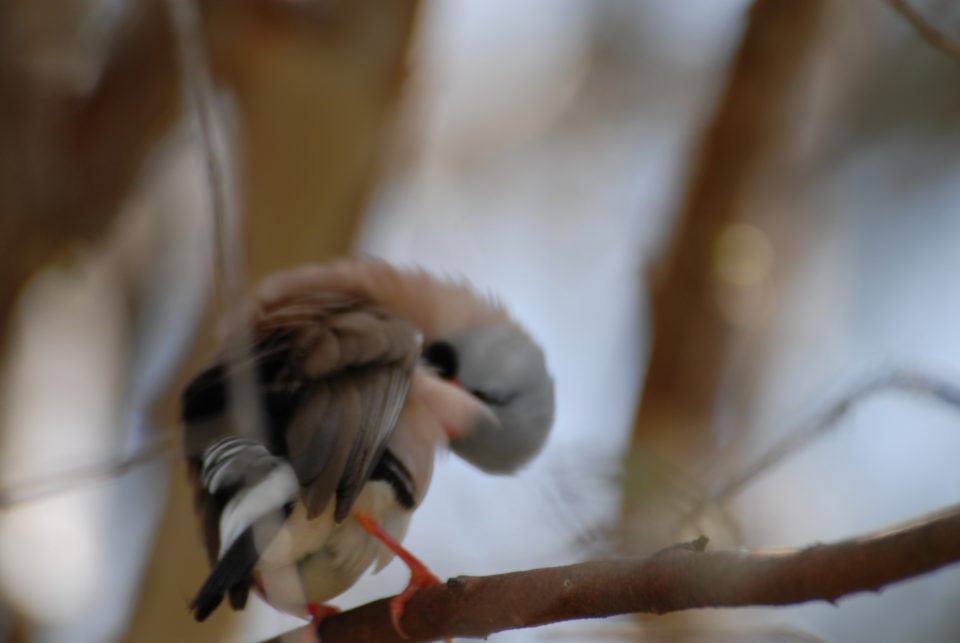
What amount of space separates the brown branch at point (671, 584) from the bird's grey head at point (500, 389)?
52 centimetres

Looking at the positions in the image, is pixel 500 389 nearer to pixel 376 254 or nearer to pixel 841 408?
pixel 841 408

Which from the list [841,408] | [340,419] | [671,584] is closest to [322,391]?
[340,419]

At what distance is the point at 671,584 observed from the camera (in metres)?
1.43

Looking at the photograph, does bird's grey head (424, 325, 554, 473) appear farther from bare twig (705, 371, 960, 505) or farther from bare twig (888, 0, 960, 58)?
bare twig (888, 0, 960, 58)

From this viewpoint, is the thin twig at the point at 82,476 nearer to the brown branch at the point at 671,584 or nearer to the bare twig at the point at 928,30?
the brown branch at the point at 671,584

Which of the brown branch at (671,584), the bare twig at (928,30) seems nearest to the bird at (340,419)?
the brown branch at (671,584)

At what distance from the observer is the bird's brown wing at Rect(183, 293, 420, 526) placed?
193cm

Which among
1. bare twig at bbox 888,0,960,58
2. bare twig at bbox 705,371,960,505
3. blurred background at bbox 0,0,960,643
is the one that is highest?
bare twig at bbox 888,0,960,58

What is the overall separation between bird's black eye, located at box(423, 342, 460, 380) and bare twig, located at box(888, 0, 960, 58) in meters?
1.16

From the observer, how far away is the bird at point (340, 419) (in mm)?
1897

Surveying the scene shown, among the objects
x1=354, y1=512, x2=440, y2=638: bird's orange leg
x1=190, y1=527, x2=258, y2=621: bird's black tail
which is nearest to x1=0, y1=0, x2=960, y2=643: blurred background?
x1=354, y1=512, x2=440, y2=638: bird's orange leg

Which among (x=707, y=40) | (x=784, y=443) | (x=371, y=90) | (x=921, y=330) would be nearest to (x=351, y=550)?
(x=784, y=443)

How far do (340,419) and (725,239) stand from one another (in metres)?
2.61

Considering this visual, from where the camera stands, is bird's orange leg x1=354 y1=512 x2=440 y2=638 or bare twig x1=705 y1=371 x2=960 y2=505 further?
bird's orange leg x1=354 y1=512 x2=440 y2=638
